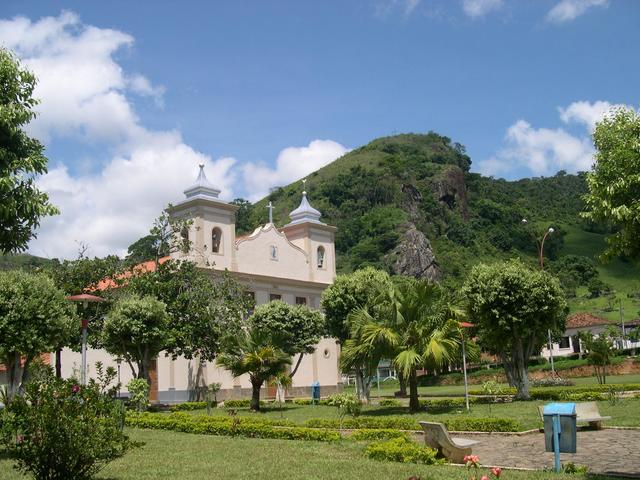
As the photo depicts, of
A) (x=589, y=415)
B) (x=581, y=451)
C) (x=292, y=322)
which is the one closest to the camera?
(x=581, y=451)

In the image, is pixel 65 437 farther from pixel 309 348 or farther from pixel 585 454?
pixel 309 348

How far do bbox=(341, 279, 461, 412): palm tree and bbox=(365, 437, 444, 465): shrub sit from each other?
28.0ft

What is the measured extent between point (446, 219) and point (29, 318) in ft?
328

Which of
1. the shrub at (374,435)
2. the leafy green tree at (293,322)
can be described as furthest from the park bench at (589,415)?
the leafy green tree at (293,322)

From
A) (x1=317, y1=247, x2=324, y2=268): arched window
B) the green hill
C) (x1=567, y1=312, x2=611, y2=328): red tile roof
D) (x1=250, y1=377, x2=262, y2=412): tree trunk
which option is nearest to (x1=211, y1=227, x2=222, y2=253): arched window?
(x1=317, y1=247, x2=324, y2=268): arched window

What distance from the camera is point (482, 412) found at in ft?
73.4

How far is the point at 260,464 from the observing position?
1201 centimetres

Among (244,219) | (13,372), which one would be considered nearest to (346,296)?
(13,372)

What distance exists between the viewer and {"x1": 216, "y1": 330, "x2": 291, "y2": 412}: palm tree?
2577 centimetres

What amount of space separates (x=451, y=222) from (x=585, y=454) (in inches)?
4063

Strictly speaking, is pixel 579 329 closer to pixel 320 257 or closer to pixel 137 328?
pixel 320 257

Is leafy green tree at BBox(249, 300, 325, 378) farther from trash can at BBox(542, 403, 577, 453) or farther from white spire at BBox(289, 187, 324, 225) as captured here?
trash can at BBox(542, 403, 577, 453)

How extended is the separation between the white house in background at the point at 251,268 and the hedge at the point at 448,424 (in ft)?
56.9

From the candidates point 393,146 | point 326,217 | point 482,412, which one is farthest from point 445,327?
point 393,146
